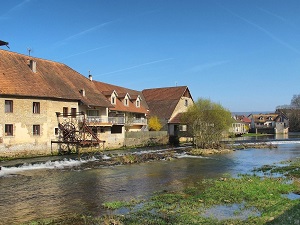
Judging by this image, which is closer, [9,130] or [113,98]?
[9,130]

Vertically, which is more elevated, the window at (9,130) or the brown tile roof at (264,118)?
the brown tile roof at (264,118)

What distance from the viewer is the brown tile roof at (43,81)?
32.3 meters

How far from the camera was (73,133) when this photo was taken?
36062 mm

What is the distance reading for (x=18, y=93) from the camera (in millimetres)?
31406

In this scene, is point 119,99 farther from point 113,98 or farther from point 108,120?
point 108,120

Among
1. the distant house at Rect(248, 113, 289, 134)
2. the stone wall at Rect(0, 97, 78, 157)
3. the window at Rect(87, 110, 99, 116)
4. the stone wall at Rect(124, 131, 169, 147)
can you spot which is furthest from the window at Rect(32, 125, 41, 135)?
the distant house at Rect(248, 113, 289, 134)

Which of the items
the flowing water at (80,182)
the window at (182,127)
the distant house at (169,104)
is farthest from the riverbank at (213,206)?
the window at (182,127)

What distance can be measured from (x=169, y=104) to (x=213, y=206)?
46146mm

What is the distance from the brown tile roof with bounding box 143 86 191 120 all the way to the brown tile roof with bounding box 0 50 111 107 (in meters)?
16.3

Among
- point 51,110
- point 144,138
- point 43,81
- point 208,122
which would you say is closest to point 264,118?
point 208,122

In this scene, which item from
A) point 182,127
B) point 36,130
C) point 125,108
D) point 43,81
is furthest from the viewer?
point 182,127

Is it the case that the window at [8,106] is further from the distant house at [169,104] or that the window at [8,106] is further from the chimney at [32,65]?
the distant house at [169,104]

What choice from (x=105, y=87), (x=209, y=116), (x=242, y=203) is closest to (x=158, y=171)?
(x=242, y=203)

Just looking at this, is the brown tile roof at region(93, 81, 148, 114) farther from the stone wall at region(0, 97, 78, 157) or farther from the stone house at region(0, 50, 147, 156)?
the stone wall at region(0, 97, 78, 157)
